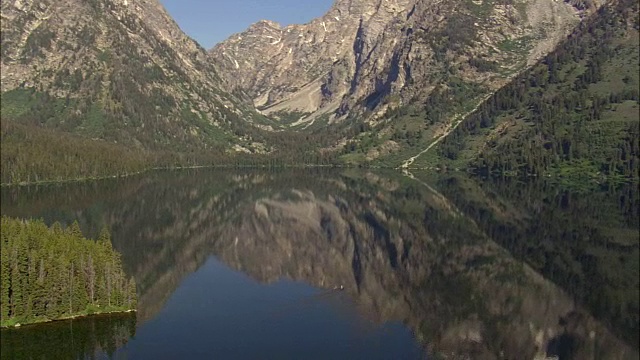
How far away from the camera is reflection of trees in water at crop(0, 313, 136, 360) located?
66.9m

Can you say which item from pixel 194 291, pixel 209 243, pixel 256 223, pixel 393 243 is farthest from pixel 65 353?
pixel 256 223

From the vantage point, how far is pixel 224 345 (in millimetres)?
74812

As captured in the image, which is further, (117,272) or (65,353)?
(117,272)

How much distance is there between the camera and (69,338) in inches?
2817

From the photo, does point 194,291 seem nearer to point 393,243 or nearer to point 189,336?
point 189,336

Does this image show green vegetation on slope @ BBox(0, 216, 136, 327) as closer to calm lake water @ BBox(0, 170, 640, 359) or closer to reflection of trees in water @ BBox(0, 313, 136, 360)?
reflection of trees in water @ BBox(0, 313, 136, 360)

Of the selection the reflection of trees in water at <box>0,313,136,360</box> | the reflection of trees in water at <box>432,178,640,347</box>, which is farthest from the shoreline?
the reflection of trees in water at <box>432,178,640,347</box>

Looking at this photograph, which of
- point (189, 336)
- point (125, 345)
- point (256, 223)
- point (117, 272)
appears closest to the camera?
point (125, 345)

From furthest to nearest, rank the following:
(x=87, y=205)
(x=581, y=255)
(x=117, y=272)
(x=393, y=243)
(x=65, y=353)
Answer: (x=87, y=205)
(x=393, y=243)
(x=581, y=255)
(x=117, y=272)
(x=65, y=353)

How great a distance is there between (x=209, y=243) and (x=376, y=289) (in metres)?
56.1

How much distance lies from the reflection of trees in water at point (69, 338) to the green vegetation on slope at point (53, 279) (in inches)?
90.5

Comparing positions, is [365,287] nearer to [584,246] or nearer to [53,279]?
[53,279]

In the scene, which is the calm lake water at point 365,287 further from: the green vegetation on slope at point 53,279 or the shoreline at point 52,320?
the green vegetation on slope at point 53,279

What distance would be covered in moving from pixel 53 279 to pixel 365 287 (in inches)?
2087
